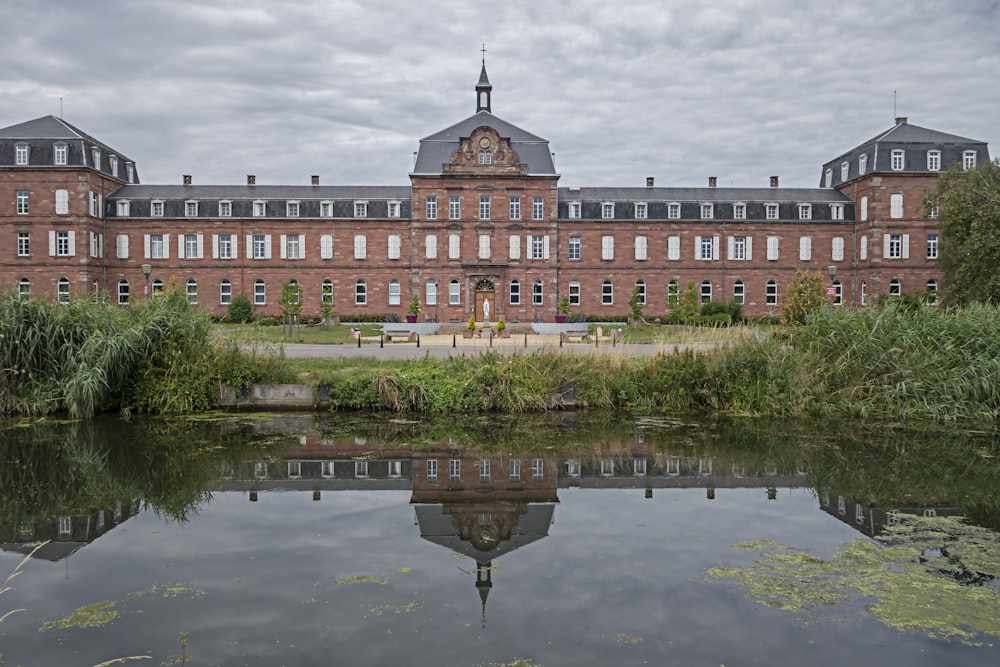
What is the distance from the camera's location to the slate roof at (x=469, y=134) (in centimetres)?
4619

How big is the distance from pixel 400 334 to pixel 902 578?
86.1 feet

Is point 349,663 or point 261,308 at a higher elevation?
point 261,308

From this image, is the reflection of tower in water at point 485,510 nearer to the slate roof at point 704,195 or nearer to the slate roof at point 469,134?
the slate roof at point 469,134

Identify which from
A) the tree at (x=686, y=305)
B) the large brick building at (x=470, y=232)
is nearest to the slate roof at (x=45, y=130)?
the large brick building at (x=470, y=232)

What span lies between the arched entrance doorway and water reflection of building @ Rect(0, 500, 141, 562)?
3887 cm

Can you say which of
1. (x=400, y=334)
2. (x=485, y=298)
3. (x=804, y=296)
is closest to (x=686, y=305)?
(x=485, y=298)

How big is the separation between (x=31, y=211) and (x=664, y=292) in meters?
38.5

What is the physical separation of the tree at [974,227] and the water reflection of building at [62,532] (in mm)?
25753

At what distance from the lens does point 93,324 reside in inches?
562

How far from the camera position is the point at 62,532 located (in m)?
7.50

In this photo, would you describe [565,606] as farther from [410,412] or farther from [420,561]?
[410,412]

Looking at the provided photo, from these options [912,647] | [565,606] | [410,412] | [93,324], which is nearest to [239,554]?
[565,606]

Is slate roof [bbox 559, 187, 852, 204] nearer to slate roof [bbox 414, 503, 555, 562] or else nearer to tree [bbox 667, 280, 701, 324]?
tree [bbox 667, 280, 701, 324]

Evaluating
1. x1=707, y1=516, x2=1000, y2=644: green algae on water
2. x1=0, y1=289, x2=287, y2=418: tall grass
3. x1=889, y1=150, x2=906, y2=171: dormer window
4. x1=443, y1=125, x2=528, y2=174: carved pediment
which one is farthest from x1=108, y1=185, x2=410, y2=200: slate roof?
x1=707, y1=516, x2=1000, y2=644: green algae on water
